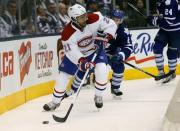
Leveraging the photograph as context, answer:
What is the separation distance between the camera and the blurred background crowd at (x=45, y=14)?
8.08 m

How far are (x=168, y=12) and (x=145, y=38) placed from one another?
1424mm

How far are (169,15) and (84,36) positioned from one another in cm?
272

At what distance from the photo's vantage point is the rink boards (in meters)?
7.30

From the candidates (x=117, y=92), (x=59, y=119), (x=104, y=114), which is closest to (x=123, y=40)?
(x=117, y=92)

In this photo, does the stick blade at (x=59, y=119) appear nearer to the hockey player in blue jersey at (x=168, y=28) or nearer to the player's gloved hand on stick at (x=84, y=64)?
the player's gloved hand on stick at (x=84, y=64)

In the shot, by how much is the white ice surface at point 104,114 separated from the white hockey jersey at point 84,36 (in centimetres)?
68

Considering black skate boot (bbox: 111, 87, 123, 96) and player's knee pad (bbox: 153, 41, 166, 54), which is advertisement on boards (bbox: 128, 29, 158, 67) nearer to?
player's knee pad (bbox: 153, 41, 166, 54)

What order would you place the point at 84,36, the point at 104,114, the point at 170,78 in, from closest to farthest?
the point at 104,114, the point at 84,36, the point at 170,78

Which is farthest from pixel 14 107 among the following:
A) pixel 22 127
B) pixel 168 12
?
pixel 168 12

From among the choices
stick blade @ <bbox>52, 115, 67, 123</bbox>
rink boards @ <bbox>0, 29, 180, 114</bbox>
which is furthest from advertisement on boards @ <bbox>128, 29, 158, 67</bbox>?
stick blade @ <bbox>52, 115, 67, 123</bbox>

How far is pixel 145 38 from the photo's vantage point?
1095cm

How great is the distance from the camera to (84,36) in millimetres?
7207

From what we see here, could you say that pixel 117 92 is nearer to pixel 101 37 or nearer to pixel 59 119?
pixel 101 37

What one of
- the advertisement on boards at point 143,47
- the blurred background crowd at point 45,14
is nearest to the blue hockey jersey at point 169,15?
the advertisement on boards at point 143,47
